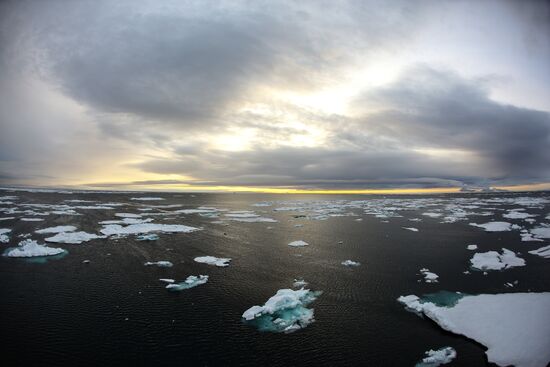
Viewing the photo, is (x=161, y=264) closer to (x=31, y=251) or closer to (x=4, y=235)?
(x=31, y=251)

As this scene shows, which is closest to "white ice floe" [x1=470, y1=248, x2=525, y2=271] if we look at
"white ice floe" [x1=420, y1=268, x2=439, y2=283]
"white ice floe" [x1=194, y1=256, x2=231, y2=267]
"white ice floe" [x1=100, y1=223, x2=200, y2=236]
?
"white ice floe" [x1=420, y1=268, x2=439, y2=283]

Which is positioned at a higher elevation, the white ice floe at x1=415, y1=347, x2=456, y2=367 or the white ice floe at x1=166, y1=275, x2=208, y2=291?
the white ice floe at x1=166, y1=275, x2=208, y2=291

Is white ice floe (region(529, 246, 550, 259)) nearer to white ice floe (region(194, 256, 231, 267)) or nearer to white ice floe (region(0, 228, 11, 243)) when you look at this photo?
white ice floe (region(194, 256, 231, 267))

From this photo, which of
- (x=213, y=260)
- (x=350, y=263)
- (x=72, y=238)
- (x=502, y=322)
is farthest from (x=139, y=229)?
(x=502, y=322)

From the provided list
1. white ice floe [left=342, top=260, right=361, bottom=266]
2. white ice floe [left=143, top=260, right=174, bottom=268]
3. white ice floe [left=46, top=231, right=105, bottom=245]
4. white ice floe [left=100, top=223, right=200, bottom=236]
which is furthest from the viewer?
white ice floe [left=100, top=223, right=200, bottom=236]

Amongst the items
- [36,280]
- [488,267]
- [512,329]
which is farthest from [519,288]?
[36,280]

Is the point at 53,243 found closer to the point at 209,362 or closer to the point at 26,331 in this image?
the point at 26,331
